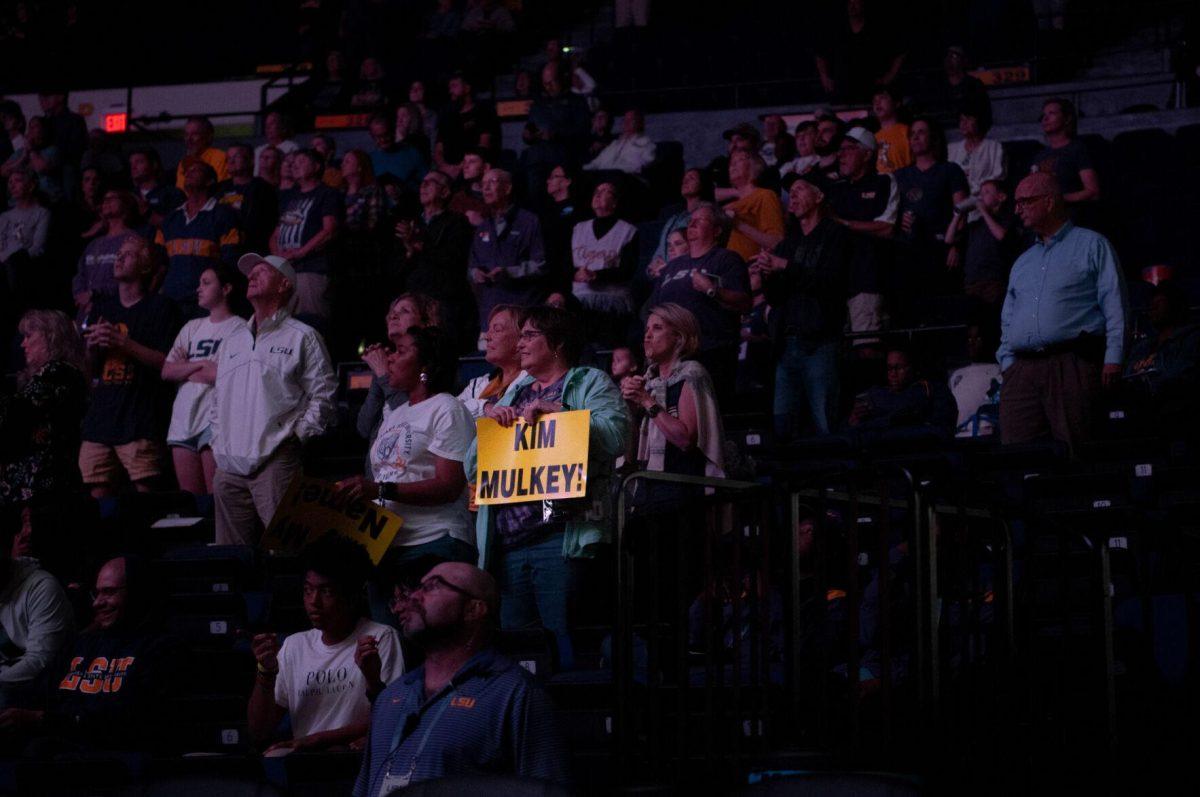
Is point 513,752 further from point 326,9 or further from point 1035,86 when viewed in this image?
point 326,9

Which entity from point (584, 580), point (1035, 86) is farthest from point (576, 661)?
point (1035, 86)

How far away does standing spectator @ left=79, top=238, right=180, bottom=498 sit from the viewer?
9.20m

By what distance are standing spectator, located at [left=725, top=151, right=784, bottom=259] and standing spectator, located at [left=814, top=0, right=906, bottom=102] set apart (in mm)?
3175

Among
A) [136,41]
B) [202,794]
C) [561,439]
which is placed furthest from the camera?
[136,41]

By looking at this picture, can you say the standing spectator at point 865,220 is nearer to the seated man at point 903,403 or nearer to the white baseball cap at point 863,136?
the white baseball cap at point 863,136

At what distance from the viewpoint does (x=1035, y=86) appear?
50.1ft

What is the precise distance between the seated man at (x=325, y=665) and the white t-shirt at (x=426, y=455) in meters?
0.44

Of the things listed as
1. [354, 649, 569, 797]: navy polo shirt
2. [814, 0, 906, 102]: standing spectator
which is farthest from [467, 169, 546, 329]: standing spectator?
[354, 649, 569, 797]: navy polo shirt


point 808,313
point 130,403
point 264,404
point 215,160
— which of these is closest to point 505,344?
point 264,404

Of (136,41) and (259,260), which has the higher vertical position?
(136,41)

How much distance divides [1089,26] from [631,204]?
5.94 meters

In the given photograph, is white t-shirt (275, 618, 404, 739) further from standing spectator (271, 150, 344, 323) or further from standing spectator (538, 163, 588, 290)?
standing spectator (538, 163, 588, 290)

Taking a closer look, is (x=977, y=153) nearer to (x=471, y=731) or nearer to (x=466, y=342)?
(x=466, y=342)

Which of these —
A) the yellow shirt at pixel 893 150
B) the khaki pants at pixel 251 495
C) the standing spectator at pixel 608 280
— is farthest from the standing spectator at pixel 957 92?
the khaki pants at pixel 251 495
